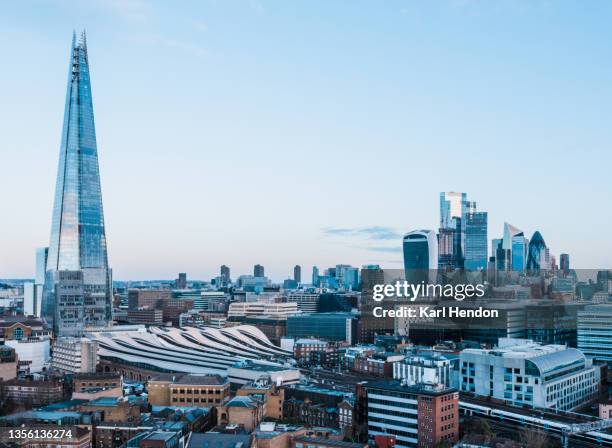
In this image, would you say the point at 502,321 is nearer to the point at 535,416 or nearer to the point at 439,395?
the point at 535,416

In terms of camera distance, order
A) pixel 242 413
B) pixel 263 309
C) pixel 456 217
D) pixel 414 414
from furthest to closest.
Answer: pixel 456 217 → pixel 263 309 → pixel 242 413 → pixel 414 414

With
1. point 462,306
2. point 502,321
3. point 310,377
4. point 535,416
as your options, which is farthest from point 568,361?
point 462,306

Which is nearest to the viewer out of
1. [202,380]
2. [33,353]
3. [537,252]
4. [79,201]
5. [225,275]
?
[202,380]

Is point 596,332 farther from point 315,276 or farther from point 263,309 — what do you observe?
point 315,276

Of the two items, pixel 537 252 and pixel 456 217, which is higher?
pixel 456 217

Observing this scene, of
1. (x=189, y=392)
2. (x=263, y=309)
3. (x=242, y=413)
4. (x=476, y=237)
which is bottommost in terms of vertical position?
(x=242, y=413)

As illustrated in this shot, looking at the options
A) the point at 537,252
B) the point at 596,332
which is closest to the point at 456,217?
the point at 537,252

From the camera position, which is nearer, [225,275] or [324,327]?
[324,327]
